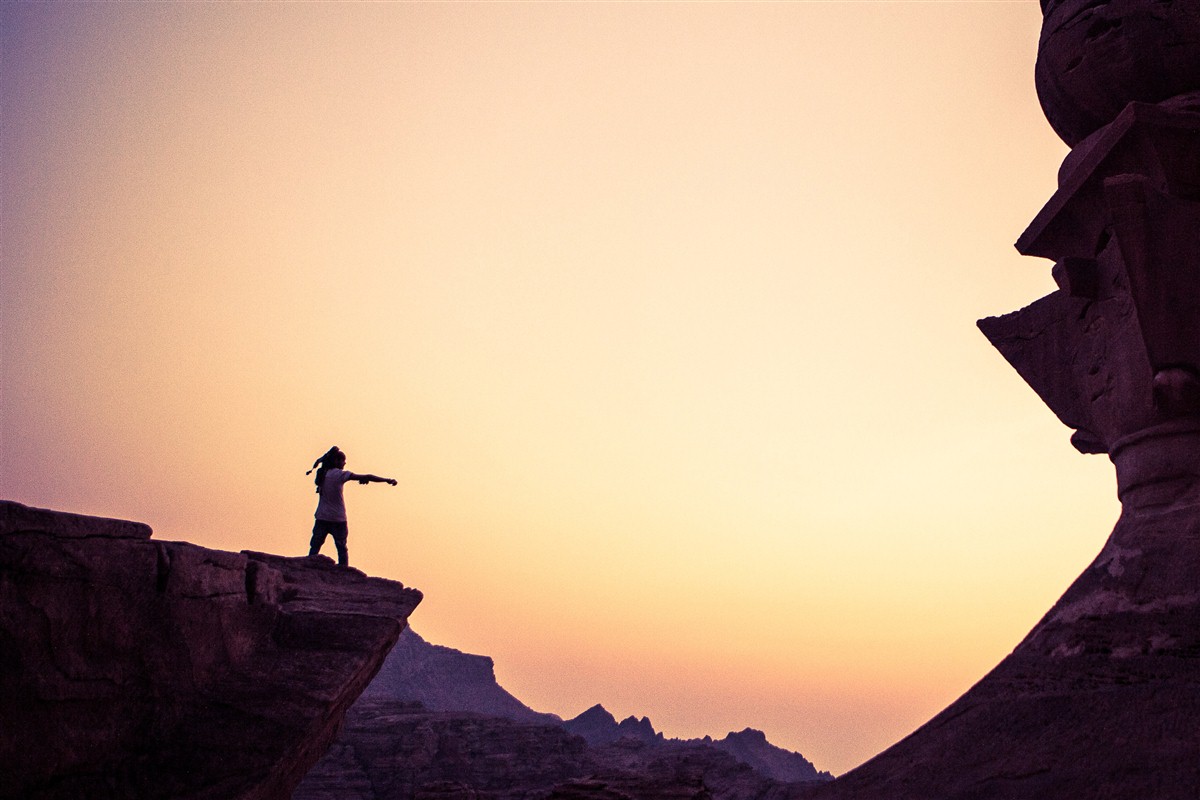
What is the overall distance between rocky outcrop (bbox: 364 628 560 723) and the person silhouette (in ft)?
236

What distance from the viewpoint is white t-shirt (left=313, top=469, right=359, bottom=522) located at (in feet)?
29.1

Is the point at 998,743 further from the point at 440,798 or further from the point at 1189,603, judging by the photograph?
the point at 440,798

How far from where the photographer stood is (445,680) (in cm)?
8250

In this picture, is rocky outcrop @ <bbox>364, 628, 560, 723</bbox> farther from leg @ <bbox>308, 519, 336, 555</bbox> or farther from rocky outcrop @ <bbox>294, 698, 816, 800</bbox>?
leg @ <bbox>308, 519, 336, 555</bbox>

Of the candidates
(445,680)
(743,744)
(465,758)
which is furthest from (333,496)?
(445,680)

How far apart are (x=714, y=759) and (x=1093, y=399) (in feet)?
123

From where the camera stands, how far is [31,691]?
166 inches

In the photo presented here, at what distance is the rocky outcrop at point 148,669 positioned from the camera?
13.8ft

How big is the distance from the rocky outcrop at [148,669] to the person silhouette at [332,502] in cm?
307

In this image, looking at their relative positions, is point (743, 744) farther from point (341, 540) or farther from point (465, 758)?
point (341, 540)

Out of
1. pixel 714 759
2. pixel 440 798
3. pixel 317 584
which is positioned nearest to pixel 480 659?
pixel 714 759

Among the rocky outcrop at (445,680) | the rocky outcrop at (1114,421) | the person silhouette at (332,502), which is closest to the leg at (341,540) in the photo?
the person silhouette at (332,502)

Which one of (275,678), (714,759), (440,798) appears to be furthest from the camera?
(714,759)

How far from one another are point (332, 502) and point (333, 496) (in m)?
0.09
